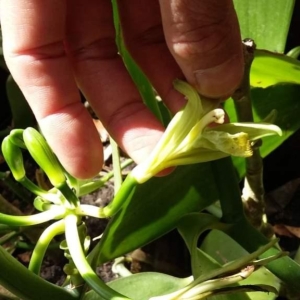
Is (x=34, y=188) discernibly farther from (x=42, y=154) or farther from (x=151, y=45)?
(x=151, y=45)

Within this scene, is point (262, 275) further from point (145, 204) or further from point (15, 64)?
point (15, 64)

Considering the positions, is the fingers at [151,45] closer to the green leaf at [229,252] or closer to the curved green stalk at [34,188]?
the curved green stalk at [34,188]

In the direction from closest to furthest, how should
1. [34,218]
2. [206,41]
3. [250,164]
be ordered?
[206,41], [34,218], [250,164]

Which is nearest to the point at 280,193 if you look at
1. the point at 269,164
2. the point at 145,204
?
the point at 269,164

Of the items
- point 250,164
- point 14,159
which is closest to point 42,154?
point 14,159

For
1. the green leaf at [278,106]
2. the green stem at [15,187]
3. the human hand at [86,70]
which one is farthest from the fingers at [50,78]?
the green stem at [15,187]

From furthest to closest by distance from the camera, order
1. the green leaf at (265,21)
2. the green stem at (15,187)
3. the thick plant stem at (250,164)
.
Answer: the green stem at (15,187), the green leaf at (265,21), the thick plant stem at (250,164)
